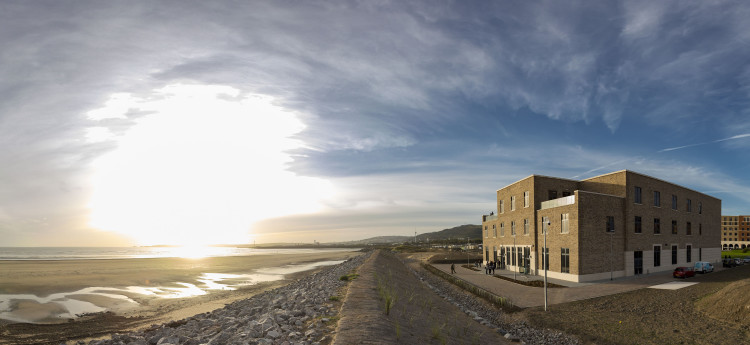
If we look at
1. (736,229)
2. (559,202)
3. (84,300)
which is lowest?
(736,229)

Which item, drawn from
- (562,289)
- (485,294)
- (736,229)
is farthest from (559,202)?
(736,229)

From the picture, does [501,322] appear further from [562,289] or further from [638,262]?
[638,262]

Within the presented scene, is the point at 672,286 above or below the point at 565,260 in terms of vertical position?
below

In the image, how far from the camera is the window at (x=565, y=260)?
128 feet

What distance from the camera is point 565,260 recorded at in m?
39.5

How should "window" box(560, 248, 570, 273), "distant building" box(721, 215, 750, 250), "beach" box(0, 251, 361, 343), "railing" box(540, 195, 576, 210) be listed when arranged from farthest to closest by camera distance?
"distant building" box(721, 215, 750, 250), "window" box(560, 248, 570, 273), "railing" box(540, 195, 576, 210), "beach" box(0, 251, 361, 343)

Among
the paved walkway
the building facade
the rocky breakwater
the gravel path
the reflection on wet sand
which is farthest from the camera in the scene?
the building facade

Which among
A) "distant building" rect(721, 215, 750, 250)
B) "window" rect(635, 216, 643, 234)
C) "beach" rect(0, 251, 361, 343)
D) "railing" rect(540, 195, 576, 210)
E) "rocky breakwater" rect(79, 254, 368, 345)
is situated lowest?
"distant building" rect(721, 215, 750, 250)

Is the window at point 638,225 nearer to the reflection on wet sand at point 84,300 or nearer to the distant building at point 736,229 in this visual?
the reflection on wet sand at point 84,300

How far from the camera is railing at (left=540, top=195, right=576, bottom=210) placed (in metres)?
38.9

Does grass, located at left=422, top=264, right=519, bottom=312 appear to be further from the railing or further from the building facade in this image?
the railing

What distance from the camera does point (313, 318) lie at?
14.9m

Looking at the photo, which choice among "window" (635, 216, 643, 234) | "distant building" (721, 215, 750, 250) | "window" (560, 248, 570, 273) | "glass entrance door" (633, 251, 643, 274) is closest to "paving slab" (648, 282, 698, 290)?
"window" (560, 248, 570, 273)

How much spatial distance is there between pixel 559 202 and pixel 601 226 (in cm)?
457
